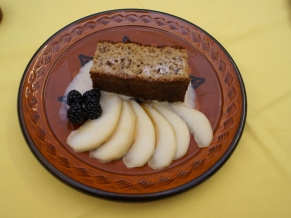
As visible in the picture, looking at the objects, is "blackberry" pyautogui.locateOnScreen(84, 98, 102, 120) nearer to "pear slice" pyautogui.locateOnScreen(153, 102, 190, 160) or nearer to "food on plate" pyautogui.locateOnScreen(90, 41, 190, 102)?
"food on plate" pyautogui.locateOnScreen(90, 41, 190, 102)

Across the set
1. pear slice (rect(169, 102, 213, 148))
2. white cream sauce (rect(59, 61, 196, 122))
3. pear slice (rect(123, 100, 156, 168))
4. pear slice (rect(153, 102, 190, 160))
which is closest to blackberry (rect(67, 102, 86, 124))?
white cream sauce (rect(59, 61, 196, 122))

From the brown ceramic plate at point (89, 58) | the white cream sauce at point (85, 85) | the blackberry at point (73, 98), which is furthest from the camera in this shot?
the white cream sauce at point (85, 85)

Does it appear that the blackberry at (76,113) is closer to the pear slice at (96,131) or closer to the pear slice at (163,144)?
the pear slice at (96,131)

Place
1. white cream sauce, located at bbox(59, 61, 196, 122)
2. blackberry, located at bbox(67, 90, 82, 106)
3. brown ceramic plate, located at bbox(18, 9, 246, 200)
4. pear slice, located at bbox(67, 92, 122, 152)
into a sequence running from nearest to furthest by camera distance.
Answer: brown ceramic plate, located at bbox(18, 9, 246, 200), pear slice, located at bbox(67, 92, 122, 152), blackberry, located at bbox(67, 90, 82, 106), white cream sauce, located at bbox(59, 61, 196, 122)

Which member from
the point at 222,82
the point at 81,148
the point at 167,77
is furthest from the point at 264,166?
the point at 81,148

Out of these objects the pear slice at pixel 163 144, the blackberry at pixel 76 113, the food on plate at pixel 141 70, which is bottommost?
the pear slice at pixel 163 144

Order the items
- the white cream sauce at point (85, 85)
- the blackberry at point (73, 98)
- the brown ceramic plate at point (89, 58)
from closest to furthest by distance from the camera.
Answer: the brown ceramic plate at point (89, 58) → the blackberry at point (73, 98) → the white cream sauce at point (85, 85)

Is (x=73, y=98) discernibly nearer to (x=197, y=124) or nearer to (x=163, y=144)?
(x=163, y=144)

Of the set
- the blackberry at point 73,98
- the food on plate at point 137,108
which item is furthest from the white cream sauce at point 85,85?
the blackberry at point 73,98
